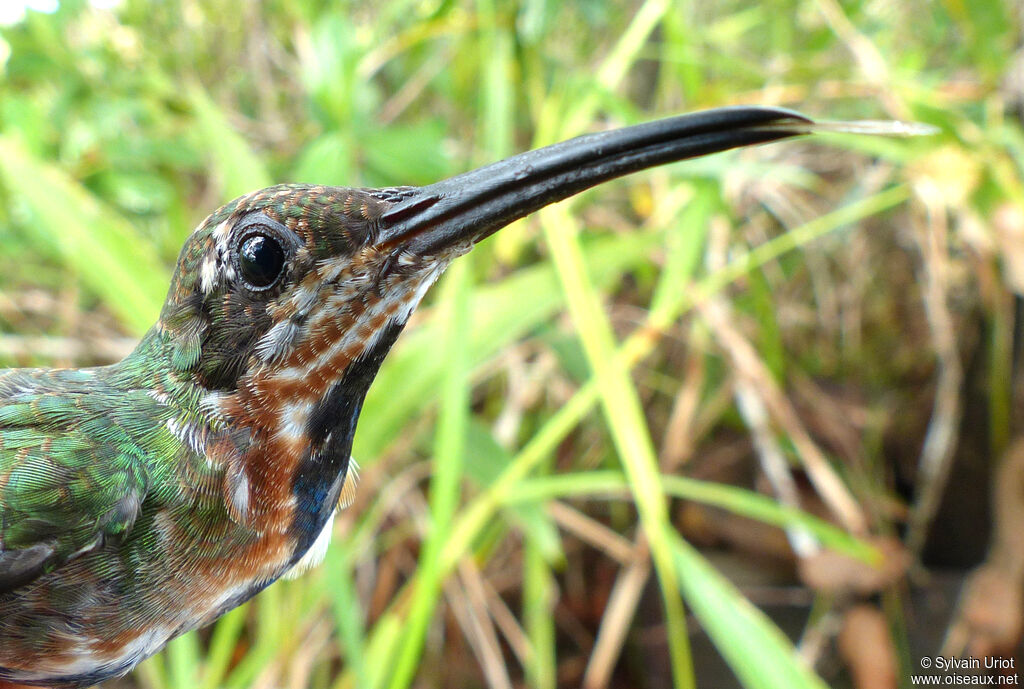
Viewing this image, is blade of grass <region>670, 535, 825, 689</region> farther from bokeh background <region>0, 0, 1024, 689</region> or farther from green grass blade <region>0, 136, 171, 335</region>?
green grass blade <region>0, 136, 171, 335</region>

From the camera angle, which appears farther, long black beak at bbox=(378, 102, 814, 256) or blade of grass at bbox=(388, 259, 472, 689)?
blade of grass at bbox=(388, 259, 472, 689)

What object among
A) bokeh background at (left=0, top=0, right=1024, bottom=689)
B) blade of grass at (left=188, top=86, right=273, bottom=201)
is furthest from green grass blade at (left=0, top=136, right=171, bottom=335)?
blade of grass at (left=188, top=86, right=273, bottom=201)

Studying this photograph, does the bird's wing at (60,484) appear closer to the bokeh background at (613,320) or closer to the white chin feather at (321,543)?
the white chin feather at (321,543)

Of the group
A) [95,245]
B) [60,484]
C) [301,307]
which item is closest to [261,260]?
[301,307]

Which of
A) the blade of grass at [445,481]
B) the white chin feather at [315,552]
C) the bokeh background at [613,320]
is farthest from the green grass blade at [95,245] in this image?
the white chin feather at [315,552]

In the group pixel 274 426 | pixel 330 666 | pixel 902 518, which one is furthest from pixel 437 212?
pixel 902 518
